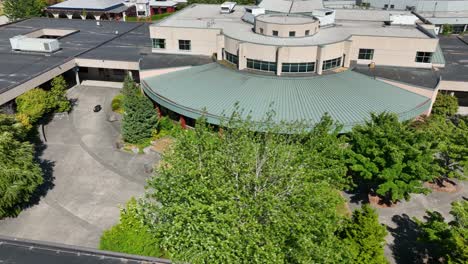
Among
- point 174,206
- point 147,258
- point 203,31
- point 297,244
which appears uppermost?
point 203,31

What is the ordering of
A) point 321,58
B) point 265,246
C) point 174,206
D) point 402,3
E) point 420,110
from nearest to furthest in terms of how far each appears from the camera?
point 265,246, point 174,206, point 420,110, point 321,58, point 402,3

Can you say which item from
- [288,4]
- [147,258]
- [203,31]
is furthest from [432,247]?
[288,4]

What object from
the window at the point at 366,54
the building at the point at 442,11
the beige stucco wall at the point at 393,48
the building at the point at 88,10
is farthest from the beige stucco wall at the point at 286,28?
the building at the point at 88,10

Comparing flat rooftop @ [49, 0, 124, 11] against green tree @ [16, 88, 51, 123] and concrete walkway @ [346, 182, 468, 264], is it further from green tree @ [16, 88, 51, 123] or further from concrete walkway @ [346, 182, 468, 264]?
concrete walkway @ [346, 182, 468, 264]

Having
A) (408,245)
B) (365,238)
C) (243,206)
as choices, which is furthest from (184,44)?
(243,206)

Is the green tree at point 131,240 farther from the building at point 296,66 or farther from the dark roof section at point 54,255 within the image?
the building at point 296,66

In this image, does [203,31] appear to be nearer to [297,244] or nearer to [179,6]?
[297,244]
